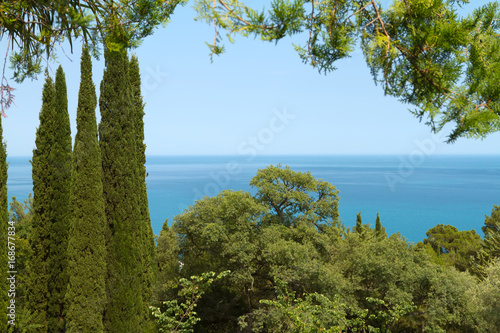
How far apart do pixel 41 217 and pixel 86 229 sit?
1.89 metres

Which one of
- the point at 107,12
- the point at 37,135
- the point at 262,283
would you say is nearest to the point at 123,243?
the point at 37,135

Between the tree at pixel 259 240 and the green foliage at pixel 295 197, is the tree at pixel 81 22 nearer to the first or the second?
the tree at pixel 259 240

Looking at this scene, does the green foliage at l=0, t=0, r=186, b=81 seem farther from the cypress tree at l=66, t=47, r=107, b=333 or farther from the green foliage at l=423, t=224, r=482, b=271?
the green foliage at l=423, t=224, r=482, b=271

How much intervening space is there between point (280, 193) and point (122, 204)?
24.9ft

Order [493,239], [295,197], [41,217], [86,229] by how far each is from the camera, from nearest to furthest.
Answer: [86,229] < [41,217] < [295,197] < [493,239]

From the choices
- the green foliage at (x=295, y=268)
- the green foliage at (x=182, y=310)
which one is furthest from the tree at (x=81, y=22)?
the green foliage at (x=295, y=268)

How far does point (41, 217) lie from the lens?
1134 centimetres

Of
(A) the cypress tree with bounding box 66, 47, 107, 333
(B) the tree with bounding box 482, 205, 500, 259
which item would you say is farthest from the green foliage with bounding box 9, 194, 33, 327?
(B) the tree with bounding box 482, 205, 500, 259

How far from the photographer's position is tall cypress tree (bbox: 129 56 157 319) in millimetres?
12828

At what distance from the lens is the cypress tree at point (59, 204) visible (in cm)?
1116

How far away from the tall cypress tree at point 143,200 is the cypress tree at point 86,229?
185 cm

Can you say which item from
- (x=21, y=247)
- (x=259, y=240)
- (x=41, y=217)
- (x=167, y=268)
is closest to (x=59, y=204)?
(x=41, y=217)

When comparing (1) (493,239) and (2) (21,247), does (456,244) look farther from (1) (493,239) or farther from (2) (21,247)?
(2) (21,247)

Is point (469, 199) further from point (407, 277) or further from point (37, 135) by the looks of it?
point (37, 135)
